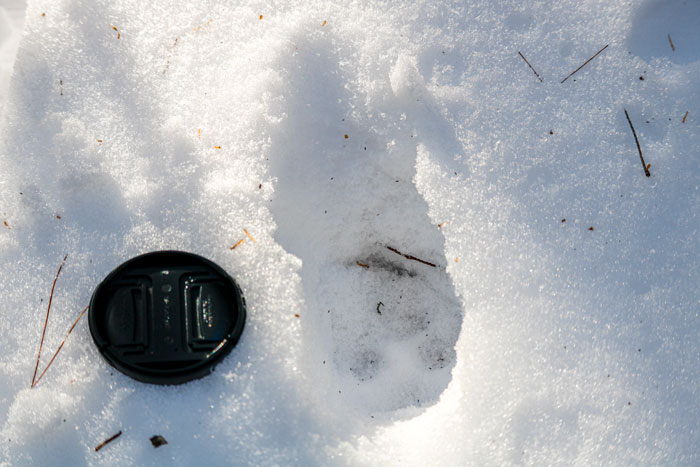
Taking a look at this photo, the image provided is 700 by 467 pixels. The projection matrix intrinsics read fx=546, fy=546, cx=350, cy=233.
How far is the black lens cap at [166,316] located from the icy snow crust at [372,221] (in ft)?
0.19

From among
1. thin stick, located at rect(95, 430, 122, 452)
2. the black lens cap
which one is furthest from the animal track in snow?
thin stick, located at rect(95, 430, 122, 452)

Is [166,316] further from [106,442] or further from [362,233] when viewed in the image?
[362,233]

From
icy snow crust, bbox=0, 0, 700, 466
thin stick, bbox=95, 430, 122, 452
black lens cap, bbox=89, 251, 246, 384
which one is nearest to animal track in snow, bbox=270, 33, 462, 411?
icy snow crust, bbox=0, 0, 700, 466

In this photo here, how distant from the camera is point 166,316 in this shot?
1638 mm

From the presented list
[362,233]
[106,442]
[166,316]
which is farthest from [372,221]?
[106,442]

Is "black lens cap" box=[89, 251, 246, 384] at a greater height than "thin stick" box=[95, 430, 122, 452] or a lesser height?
greater

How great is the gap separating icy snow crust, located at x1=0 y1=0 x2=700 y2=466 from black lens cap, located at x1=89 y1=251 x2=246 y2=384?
6cm

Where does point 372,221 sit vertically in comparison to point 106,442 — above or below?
above

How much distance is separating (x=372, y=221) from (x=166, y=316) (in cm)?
72

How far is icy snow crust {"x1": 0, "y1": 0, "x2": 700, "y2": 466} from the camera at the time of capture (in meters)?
1.60

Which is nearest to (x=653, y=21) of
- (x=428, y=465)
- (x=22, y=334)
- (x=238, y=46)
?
(x=238, y=46)

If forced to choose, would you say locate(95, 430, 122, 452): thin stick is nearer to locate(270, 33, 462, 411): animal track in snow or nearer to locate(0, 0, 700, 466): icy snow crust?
locate(0, 0, 700, 466): icy snow crust

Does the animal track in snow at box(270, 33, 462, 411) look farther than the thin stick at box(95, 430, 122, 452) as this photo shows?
Yes

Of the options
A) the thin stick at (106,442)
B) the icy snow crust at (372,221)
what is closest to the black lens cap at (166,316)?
the icy snow crust at (372,221)
